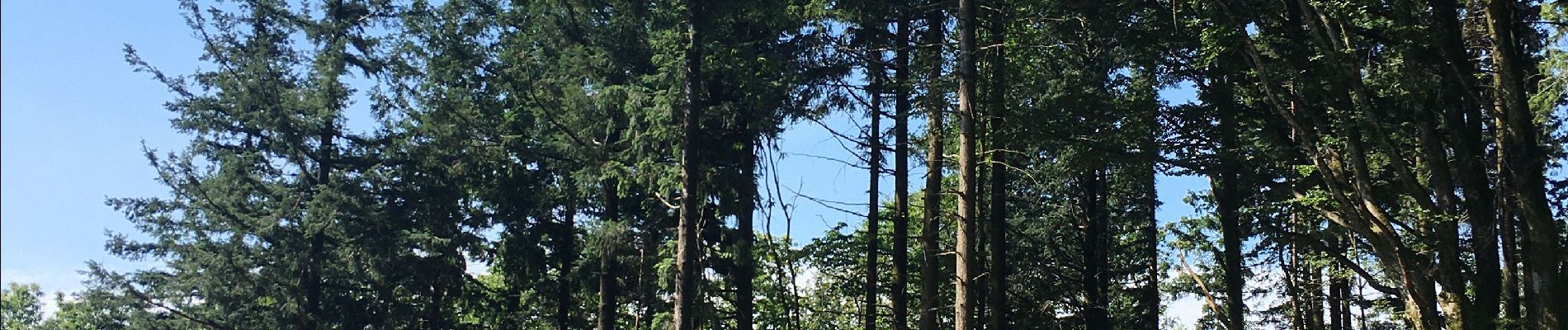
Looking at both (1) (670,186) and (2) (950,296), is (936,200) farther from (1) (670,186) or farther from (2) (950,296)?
(2) (950,296)

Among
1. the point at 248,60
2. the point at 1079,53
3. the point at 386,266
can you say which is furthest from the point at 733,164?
the point at 248,60

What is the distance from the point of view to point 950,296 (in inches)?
834

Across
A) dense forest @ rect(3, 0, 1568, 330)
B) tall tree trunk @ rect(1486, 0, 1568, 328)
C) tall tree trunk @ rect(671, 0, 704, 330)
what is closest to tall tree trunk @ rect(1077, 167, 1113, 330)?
dense forest @ rect(3, 0, 1568, 330)

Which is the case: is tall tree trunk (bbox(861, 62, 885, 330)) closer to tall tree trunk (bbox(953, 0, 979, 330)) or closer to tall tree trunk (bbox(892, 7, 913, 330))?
tall tree trunk (bbox(892, 7, 913, 330))

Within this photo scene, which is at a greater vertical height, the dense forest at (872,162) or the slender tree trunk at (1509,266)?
the dense forest at (872,162)

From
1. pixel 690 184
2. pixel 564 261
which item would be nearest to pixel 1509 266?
pixel 690 184

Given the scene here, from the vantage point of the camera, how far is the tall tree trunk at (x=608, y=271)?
58.6 ft

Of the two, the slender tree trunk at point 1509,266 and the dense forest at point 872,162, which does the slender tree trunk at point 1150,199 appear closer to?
the dense forest at point 872,162

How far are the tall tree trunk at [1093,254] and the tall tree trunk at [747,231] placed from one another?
8.08 m

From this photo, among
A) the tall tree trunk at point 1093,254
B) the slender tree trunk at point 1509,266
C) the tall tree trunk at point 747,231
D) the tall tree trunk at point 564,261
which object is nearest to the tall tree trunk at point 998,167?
the tall tree trunk at point 747,231

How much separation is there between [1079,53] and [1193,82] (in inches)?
62.0

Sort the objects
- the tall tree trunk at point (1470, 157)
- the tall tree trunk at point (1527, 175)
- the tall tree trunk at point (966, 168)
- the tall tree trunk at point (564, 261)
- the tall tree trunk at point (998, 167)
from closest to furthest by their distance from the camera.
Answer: the tall tree trunk at point (1527, 175)
the tall tree trunk at point (1470, 157)
the tall tree trunk at point (966, 168)
the tall tree trunk at point (998, 167)
the tall tree trunk at point (564, 261)

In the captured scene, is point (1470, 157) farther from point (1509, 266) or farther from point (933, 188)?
point (933, 188)

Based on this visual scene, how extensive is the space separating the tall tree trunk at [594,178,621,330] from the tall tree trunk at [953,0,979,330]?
6794mm
